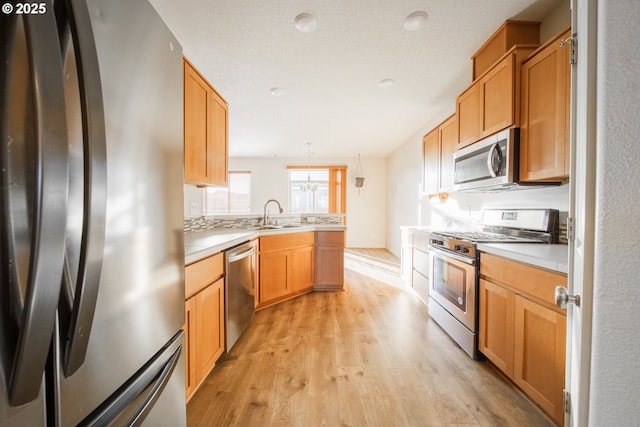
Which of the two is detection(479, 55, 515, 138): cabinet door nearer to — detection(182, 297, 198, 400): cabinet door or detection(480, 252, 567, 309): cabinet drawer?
detection(480, 252, 567, 309): cabinet drawer

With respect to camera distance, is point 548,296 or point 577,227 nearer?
point 577,227

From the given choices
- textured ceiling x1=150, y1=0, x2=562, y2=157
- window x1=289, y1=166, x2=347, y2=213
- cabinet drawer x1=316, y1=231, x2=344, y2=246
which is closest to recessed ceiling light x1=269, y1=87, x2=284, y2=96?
textured ceiling x1=150, y1=0, x2=562, y2=157

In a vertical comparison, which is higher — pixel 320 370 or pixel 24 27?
pixel 24 27

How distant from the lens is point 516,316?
1424 mm

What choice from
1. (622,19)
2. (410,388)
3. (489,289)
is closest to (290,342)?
(410,388)

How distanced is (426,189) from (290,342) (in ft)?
9.11

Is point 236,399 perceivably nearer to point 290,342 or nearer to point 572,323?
point 290,342

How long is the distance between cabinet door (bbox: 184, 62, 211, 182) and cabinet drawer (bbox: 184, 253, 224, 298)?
26.6 inches

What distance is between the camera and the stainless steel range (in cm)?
178

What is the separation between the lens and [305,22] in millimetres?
1821

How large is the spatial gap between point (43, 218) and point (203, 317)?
1.26 meters

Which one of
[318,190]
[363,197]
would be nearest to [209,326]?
[318,190]

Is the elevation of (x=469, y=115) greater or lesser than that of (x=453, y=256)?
greater

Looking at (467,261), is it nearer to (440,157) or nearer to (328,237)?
(440,157)
